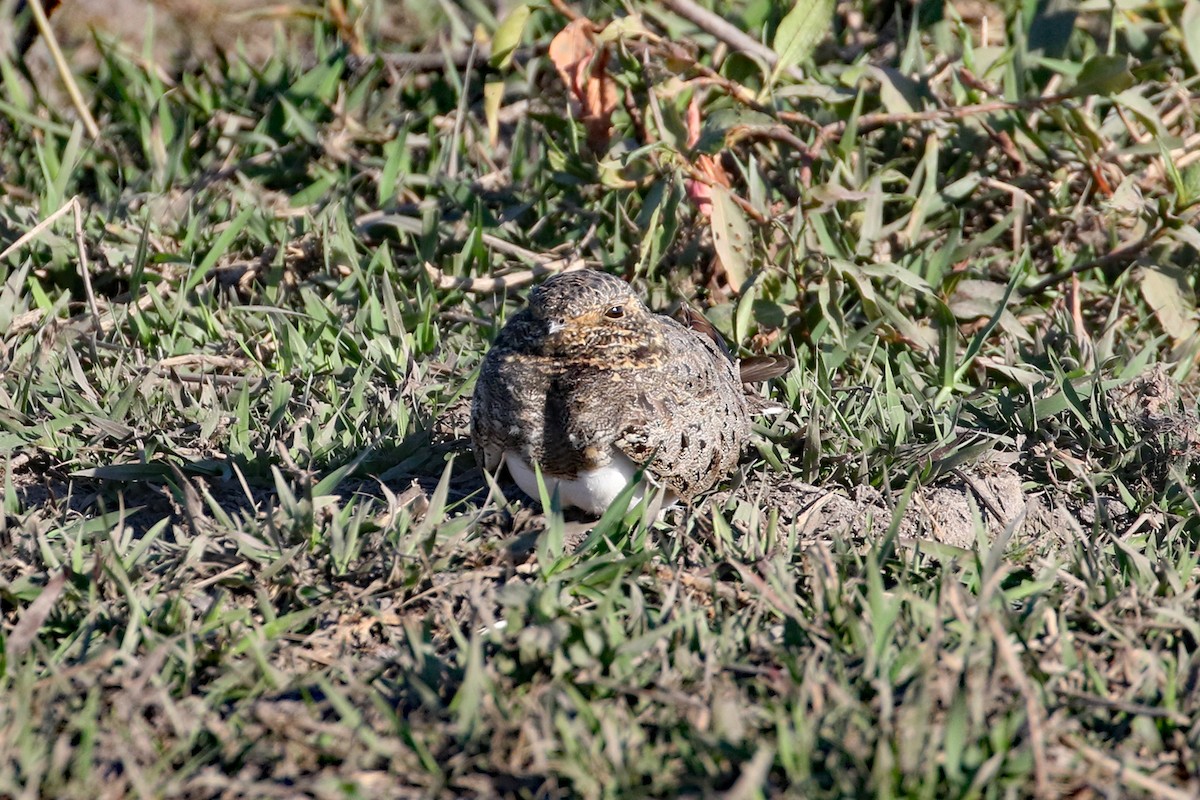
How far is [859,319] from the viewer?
14.1 ft

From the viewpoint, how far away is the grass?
7.64 feet

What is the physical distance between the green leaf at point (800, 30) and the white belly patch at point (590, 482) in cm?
176

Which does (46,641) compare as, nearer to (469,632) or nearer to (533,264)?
(469,632)

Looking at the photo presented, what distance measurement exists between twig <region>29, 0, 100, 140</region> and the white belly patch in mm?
2905

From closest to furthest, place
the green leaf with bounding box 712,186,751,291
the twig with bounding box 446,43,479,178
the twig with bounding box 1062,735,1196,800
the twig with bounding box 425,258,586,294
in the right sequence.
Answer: the twig with bounding box 1062,735,1196,800 → the green leaf with bounding box 712,186,751,291 → the twig with bounding box 425,258,586,294 → the twig with bounding box 446,43,479,178

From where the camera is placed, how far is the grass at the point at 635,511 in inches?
91.7

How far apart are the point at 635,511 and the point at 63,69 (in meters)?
3.25

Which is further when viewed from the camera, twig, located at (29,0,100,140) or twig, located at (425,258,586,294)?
twig, located at (29,0,100,140)

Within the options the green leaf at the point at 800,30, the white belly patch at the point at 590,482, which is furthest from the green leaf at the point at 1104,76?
the white belly patch at the point at 590,482

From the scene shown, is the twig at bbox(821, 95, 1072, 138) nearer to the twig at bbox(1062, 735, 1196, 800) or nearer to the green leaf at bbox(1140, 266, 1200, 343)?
the green leaf at bbox(1140, 266, 1200, 343)

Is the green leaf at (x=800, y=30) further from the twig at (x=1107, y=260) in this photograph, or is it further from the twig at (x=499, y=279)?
the twig at (x=1107, y=260)

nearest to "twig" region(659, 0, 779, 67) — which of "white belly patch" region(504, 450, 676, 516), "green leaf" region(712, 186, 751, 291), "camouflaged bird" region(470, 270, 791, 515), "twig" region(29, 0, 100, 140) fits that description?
"green leaf" region(712, 186, 751, 291)

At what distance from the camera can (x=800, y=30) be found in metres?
4.29

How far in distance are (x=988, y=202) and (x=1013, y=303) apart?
57cm
